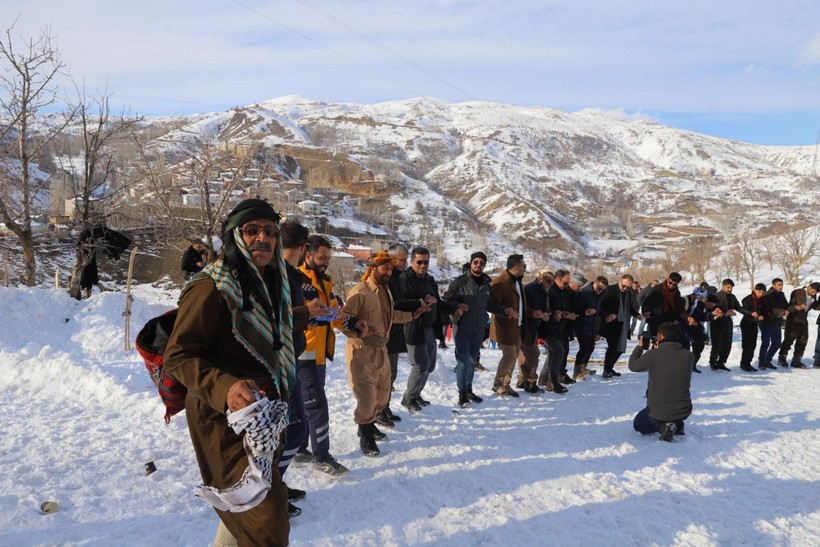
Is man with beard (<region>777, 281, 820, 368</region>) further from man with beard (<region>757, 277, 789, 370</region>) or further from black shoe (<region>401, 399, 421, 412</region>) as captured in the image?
black shoe (<region>401, 399, 421, 412</region>)

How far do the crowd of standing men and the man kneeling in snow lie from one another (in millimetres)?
14

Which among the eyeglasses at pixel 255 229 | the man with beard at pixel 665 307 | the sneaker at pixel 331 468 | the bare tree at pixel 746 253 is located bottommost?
the sneaker at pixel 331 468

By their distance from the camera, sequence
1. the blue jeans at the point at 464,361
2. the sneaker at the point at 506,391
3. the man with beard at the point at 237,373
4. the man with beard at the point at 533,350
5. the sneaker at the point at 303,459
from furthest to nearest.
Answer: the man with beard at the point at 533,350, the sneaker at the point at 506,391, the blue jeans at the point at 464,361, the sneaker at the point at 303,459, the man with beard at the point at 237,373

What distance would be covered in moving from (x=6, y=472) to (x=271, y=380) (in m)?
3.00

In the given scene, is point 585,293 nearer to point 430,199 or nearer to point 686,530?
point 686,530

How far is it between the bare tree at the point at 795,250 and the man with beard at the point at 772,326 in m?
33.6

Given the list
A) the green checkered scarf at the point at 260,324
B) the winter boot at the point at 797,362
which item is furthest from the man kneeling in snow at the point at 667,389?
the winter boot at the point at 797,362

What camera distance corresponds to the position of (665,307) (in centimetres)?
926

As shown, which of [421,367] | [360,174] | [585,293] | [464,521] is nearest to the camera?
[464,521]

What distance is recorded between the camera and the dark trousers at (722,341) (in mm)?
9914

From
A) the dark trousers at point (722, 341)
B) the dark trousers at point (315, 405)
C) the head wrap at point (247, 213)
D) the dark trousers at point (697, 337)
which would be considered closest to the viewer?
the head wrap at point (247, 213)

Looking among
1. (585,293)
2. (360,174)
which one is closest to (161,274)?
(585,293)

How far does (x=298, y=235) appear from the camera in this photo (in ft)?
12.1

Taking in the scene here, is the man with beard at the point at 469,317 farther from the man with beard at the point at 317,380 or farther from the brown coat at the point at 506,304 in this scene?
the man with beard at the point at 317,380
